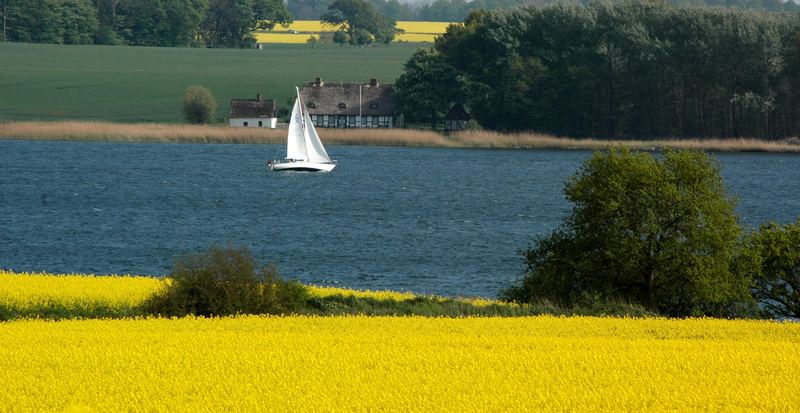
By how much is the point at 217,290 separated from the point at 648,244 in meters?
9.57

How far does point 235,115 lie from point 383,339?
362ft

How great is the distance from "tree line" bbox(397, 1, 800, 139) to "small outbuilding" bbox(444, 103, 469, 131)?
1.35 m

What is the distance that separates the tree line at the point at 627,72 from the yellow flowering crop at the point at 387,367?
91.0 meters

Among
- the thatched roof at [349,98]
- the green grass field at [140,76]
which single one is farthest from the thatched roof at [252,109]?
the green grass field at [140,76]

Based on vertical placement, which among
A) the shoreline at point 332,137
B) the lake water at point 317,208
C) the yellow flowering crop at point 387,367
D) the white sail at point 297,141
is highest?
the yellow flowering crop at point 387,367

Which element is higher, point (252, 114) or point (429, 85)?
point (429, 85)

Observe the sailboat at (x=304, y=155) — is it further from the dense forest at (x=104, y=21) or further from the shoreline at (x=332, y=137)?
the dense forest at (x=104, y=21)

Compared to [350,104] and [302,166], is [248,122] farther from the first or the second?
[302,166]

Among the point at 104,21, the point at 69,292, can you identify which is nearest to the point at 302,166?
the point at 69,292

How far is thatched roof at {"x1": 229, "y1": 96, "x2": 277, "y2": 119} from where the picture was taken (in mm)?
129500

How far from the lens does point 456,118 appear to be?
4707 inches

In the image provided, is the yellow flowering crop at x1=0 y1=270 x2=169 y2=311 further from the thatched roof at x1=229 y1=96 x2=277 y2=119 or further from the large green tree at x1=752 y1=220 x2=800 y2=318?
the thatched roof at x1=229 y1=96 x2=277 y2=119

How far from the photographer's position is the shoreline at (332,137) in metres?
111

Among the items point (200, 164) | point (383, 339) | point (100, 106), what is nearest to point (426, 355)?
point (383, 339)
